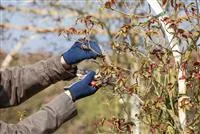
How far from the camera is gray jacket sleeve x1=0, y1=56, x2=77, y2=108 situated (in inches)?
136

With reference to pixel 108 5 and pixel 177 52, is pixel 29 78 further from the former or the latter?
pixel 177 52

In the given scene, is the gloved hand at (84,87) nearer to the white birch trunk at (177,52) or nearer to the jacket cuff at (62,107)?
the jacket cuff at (62,107)

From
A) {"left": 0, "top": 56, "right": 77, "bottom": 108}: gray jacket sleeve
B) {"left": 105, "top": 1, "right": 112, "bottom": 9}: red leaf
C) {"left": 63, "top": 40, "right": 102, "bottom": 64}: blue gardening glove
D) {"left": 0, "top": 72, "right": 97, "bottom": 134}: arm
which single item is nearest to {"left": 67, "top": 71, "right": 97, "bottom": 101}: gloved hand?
{"left": 0, "top": 72, "right": 97, "bottom": 134}: arm

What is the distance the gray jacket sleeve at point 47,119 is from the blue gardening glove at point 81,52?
0.25 m

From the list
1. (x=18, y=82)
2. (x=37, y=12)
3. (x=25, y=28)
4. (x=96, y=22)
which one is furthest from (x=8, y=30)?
(x=96, y=22)

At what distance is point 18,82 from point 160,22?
44.3 inches

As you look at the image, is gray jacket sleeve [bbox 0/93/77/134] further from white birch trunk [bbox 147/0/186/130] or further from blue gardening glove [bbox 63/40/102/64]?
white birch trunk [bbox 147/0/186/130]

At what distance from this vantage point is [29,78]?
3551mm

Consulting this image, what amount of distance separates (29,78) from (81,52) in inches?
18.2

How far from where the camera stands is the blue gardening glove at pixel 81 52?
3139 mm

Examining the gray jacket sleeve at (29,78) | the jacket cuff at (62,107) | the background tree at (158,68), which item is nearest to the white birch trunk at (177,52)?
the background tree at (158,68)

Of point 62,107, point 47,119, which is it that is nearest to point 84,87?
point 62,107

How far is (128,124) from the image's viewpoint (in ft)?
9.61

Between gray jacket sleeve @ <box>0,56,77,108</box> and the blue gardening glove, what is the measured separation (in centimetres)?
7
